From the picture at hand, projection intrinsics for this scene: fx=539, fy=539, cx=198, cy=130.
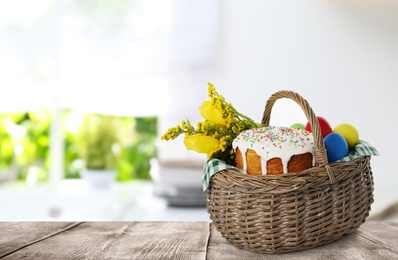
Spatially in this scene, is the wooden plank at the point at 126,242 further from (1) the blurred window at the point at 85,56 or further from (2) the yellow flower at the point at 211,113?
(1) the blurred window at the point at 85,56

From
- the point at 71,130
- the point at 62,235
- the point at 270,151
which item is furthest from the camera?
the point at 71,130

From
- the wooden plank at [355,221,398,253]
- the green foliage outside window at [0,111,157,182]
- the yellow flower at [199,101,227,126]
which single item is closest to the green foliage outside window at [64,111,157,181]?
the green foliage outside window at [0,111,157,182]

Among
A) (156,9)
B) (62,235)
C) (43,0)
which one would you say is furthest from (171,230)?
(43,0)

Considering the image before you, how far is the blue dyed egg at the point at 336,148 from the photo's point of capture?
0.95 m

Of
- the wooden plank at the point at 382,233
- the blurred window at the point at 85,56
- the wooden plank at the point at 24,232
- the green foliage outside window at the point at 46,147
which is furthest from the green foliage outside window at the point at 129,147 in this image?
the wooden plank at the point at 382,233

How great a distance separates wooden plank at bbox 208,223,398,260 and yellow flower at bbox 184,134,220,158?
173mm

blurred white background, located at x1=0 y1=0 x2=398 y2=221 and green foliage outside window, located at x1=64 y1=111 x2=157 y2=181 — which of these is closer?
blurred white background, located at x1=0 y1=0 x2=398 y2=221

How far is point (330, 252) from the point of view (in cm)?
93

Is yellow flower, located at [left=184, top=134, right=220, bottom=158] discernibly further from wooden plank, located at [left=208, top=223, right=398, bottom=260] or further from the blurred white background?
the blurred white background

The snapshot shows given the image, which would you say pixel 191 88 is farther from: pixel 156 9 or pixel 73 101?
pixel 73 101

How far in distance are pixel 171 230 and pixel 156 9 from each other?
2319mm

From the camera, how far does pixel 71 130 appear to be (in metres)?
3.88

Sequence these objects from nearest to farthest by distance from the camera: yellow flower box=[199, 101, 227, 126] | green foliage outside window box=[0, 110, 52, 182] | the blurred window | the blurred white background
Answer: yellow flower box=[199, 101, 227, 126], the blurred white background, the blurred window, green foliage outside window box=[0, 110, 52, 182]

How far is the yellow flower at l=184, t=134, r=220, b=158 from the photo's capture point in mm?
967
